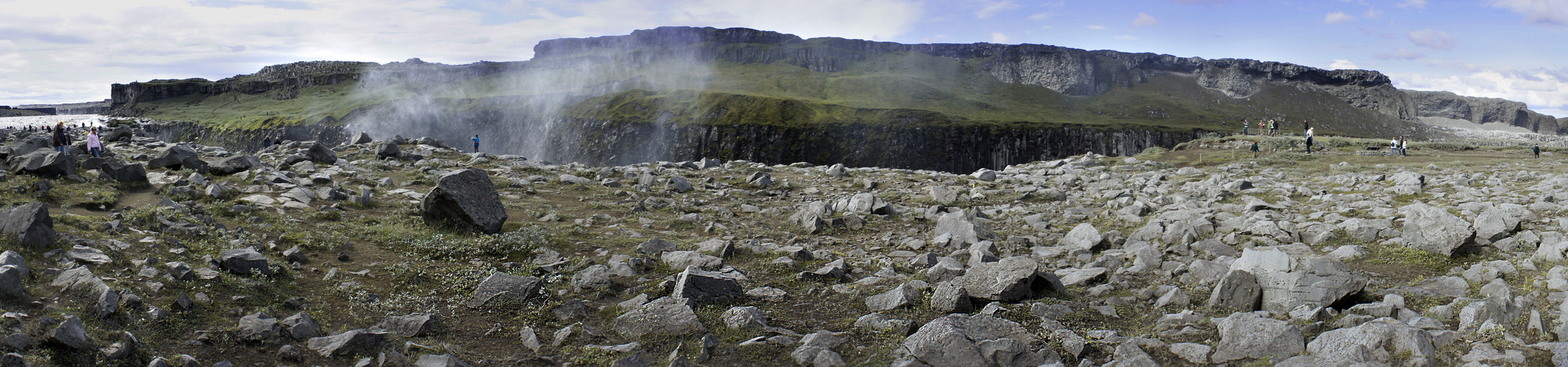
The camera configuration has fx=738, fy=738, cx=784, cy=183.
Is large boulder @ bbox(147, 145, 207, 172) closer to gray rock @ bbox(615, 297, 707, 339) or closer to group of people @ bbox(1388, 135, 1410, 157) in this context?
gray rock @ bbox(615, 297, 707, 339)

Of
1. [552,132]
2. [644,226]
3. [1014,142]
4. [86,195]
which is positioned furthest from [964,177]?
[552,132]

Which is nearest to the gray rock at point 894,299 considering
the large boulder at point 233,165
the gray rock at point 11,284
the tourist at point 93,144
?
the gray rock at point 11,284

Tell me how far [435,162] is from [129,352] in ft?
68.4

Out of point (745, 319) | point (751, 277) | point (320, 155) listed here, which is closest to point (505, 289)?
point (745, 319)

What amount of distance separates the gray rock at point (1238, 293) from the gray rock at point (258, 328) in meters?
10.3

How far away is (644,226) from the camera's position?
15359 mm

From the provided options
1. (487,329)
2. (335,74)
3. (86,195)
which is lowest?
(487,329)

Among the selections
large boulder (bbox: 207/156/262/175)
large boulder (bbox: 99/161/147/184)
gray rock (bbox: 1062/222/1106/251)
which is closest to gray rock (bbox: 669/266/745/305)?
gray rock (bbox: 1062/222/1106/251)

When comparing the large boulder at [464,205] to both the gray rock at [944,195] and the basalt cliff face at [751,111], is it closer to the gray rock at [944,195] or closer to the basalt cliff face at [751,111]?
the gray rock at [944,195]

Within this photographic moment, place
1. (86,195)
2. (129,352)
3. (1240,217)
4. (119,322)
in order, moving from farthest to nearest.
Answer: (1240,217)
(86,195)
(119,322)
(129,352)

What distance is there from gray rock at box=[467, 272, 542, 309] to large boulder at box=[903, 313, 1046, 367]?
4566 millimetres

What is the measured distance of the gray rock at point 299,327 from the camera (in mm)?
7219

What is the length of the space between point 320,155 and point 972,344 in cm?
2589

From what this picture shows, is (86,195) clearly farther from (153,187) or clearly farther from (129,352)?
(129,352)
